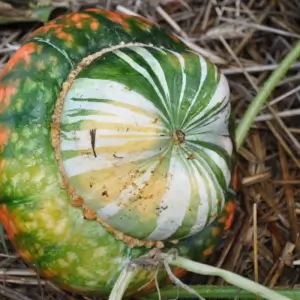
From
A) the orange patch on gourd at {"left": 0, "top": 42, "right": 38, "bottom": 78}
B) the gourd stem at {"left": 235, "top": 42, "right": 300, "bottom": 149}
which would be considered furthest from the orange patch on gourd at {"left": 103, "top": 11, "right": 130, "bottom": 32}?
the gourd stem at {"left": 235, "top": 42, "right": 300, "bottom": 149}

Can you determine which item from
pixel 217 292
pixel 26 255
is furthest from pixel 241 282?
pixel 26 255

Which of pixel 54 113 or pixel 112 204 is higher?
pixel 54 113

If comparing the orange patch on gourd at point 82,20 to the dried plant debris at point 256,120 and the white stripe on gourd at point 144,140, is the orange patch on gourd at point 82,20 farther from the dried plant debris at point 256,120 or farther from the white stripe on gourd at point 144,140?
the dried plant debris at point 256,120

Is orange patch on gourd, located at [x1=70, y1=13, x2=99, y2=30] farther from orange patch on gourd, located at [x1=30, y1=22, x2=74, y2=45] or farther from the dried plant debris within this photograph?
the dried plant debris

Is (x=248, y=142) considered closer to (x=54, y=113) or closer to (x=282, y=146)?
(x=282, y=146)

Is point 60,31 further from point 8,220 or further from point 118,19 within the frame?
point 8,220

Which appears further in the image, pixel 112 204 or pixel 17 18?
pixel 17 18

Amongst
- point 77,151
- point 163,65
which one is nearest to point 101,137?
point 77,151
